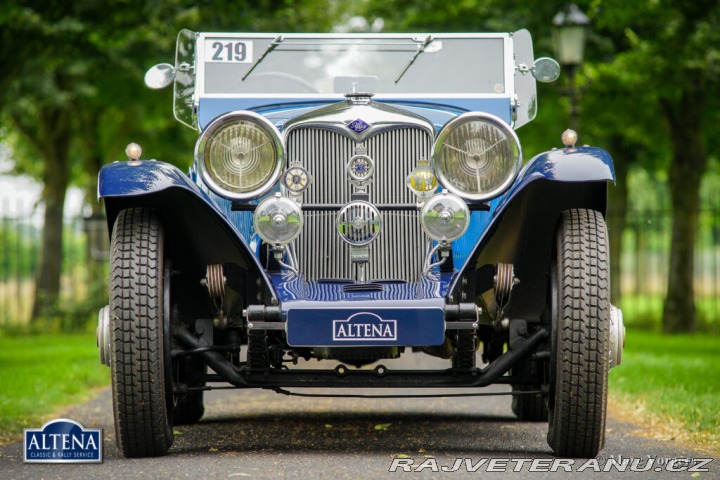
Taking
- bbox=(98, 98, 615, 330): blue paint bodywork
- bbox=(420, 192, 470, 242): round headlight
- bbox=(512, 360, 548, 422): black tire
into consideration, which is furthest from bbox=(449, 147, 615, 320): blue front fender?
bbox=(512, 360, 548, 422): black tire

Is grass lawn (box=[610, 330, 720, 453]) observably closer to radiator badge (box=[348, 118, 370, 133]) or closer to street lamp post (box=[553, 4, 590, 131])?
radiator badge (box=[348, 118, 370, 133])

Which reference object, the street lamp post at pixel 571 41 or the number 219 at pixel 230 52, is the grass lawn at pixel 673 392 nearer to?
the street lamp post at pixel 571 41

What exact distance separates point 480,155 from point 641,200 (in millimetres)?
27907

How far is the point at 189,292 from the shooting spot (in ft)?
17.4

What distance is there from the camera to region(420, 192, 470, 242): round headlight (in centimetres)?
486

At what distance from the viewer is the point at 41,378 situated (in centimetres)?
863

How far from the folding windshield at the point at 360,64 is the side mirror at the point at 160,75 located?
197 mm

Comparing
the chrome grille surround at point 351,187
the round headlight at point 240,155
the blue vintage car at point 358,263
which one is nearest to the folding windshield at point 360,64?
the blue vintage car at point 358,263

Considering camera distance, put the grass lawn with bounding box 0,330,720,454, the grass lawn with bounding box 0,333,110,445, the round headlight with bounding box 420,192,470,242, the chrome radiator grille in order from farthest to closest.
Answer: the grass lawn with bounding box 0,333,110,445 → the grass lawn with bounding box 0,330,720,454 → the chrome radiator grille → the round headlight with bounding box 420,192,470,242

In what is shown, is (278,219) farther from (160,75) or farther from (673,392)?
(673,392)

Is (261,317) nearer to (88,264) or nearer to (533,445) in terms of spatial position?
(533,445)

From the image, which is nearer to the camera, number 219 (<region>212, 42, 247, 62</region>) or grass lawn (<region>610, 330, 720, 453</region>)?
grass lawn (<region>610, 330, 720, 453</region>)

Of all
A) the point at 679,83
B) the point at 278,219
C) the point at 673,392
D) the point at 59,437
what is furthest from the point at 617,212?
the point at 59,437

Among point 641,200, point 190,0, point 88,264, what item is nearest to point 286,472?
point 190,0
